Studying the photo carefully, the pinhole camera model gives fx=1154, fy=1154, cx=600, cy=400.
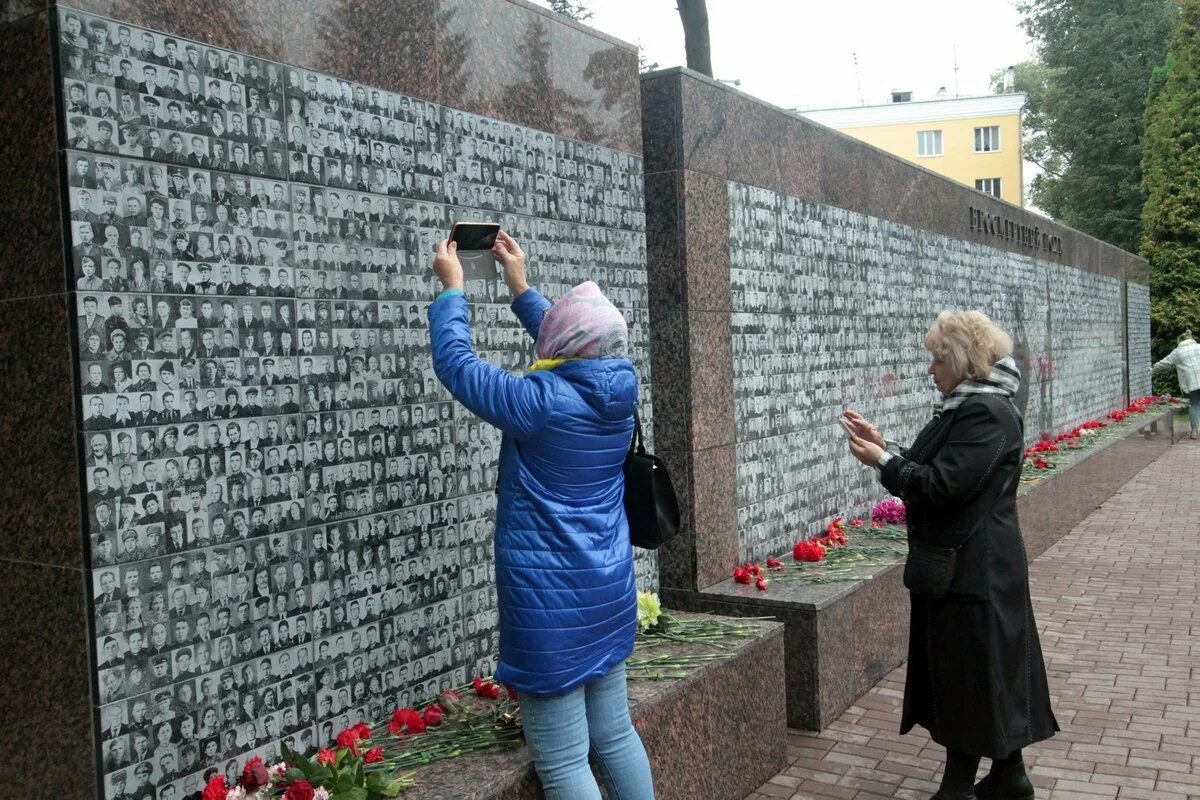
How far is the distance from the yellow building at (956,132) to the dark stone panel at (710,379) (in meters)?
54.2

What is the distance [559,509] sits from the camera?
2910mm

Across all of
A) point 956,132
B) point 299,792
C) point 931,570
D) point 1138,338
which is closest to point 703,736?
point 931,570

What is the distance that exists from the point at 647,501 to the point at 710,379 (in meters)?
2.49

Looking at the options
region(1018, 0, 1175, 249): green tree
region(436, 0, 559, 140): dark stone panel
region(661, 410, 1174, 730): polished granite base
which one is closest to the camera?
region(436, 0, 559, 140): dark stone panel

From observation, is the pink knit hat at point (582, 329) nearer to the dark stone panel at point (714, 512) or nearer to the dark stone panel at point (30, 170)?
the dark stone panel at point (30, 170)

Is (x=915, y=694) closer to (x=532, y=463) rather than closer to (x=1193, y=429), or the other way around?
(x=532, y=463)

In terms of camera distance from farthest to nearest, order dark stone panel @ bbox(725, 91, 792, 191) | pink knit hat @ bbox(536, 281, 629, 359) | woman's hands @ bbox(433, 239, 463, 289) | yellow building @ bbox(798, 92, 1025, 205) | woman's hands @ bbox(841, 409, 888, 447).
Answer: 1. yellow building @ bbox(798, 92, 1025, 205)
2. dark stone panel @ bbox(725, 91, 792, 191)
3. woman's hands @ bbox(841, 409, 888, 447)
4. woman's hands @ bbox(433, 239, 463, 289)
5. pink knit hat @ bbox(536, 281, 629, 359)

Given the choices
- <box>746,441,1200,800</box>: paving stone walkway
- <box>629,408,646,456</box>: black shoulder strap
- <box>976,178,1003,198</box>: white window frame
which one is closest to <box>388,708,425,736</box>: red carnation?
<box>629,408,646,456</box>: black shoulder strap

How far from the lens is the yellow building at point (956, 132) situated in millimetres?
57906

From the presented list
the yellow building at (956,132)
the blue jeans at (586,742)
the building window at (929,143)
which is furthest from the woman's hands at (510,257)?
the building window at (929,143)

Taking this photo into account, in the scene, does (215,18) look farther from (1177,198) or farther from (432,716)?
(1177,198)

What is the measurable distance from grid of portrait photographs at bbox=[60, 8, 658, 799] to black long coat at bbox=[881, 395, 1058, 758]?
155 cm

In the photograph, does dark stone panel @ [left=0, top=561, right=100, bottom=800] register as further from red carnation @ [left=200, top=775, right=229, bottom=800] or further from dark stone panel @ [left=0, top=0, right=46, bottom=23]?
dark stone panel @ [left=0, top=0, right=46, bottom=23]

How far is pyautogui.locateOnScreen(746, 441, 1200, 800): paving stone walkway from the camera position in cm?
453
